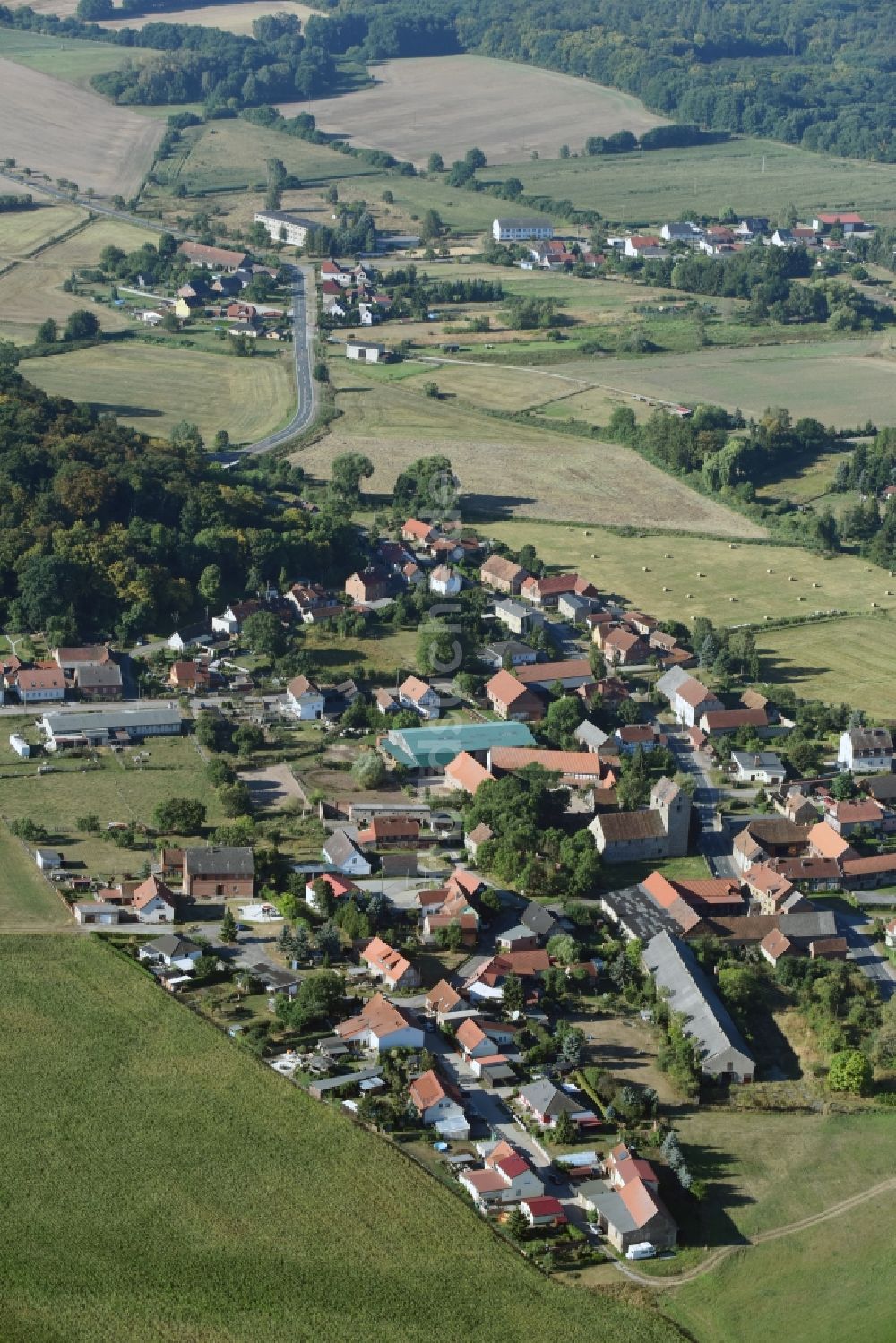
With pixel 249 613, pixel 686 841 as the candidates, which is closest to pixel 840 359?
pixel 249 613

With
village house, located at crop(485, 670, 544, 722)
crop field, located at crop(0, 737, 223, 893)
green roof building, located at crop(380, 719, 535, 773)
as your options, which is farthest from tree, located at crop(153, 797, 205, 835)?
village house, located at crop(485, 670, 544, 722)

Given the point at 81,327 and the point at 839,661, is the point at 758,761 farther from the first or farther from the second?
the point at 81,327

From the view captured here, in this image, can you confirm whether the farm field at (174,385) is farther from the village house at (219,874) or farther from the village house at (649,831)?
the village house at (219,874)

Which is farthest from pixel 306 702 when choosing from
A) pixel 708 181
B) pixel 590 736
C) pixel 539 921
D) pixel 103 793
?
pixel 708 181

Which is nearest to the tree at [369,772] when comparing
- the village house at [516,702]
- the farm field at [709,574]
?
the village house at [516,702]

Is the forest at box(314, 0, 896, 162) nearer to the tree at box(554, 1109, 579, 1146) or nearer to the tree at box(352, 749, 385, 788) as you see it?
the tree at box(352, 749, 385, 788)

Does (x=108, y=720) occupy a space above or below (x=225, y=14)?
below
